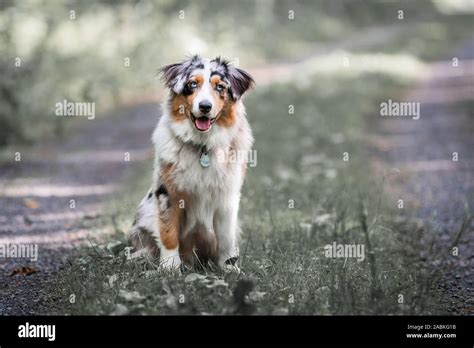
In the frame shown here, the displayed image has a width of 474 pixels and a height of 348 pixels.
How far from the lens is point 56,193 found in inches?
345

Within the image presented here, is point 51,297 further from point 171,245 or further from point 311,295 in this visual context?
point 311,295

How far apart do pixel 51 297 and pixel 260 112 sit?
319 inches

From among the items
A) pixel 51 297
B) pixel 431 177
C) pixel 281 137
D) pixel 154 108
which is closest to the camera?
pixel 51 297

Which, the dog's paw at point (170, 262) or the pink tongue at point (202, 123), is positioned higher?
the pink tongue at point (202, 123)

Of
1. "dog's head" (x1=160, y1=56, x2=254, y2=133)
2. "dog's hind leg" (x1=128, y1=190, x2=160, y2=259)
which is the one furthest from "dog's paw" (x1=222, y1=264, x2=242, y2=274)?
"dog's head" (x1=160, y1=56, x2=254, y2=133)

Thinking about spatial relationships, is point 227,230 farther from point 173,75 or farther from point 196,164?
point 173,75

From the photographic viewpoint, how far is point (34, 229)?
719 cm

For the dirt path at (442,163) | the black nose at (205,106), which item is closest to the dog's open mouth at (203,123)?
the black nose at (205,106)

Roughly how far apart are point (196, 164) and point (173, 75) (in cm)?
73

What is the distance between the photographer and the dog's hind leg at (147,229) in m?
5.43

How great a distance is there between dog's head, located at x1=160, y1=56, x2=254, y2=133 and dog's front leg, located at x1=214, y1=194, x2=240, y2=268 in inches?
26.7

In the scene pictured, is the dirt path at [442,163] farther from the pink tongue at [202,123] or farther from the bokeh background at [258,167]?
the pink tongue at [202,123]

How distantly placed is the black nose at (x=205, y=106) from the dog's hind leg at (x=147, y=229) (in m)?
0.92
